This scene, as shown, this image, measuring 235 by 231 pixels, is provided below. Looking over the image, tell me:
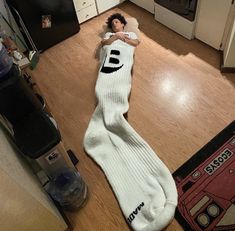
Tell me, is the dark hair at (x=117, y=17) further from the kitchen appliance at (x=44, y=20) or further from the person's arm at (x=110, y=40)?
the kitchen appliance at (x=44, y=20)

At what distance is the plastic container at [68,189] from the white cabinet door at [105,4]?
1.77 m

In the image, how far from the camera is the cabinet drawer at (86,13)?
7.94 feet

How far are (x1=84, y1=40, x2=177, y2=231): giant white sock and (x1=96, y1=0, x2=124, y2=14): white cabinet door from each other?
85cm

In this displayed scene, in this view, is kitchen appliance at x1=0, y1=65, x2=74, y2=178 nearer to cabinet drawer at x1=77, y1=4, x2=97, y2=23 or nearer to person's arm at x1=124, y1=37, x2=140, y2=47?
person's arm at x1=124, y1=37, x2=140, y2=47

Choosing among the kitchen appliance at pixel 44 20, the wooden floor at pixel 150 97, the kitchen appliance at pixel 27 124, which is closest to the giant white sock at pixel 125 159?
the wooden floor at pixel 150 97

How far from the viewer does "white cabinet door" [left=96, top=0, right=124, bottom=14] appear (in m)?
A: 2.48

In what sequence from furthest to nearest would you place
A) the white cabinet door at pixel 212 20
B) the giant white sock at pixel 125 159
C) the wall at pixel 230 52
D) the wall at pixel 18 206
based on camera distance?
1. the white cabinet door at pixel 212 20
2. the wall at pixel 230 52
3. the giant white sock at pixel 125 159
4. the wall at pixel 18 206

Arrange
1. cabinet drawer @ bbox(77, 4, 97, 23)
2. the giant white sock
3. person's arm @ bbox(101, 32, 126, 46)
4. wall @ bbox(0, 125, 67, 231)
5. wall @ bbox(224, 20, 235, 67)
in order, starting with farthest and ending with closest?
A: 1. cabinet drawer @ bbox(77, 4, 97, 23)
2. person's arm @ bbox(101, 32, 126, 46)
3. wall @ bbox(224, 20, 235, 67)
4. the giant white sock
5. wall @ bbox(0, 125, 67, 231)

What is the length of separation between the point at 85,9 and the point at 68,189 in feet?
5.80

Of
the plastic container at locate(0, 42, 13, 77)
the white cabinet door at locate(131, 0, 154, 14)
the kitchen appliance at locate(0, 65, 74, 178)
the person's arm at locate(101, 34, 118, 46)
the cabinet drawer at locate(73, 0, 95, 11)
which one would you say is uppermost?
the plastic container at locate(0, 42, 13, 77)

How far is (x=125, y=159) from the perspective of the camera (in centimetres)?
150

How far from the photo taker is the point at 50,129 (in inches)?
47.8

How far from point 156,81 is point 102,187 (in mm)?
915

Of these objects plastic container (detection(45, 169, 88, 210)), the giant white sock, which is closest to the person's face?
the giant white sock
